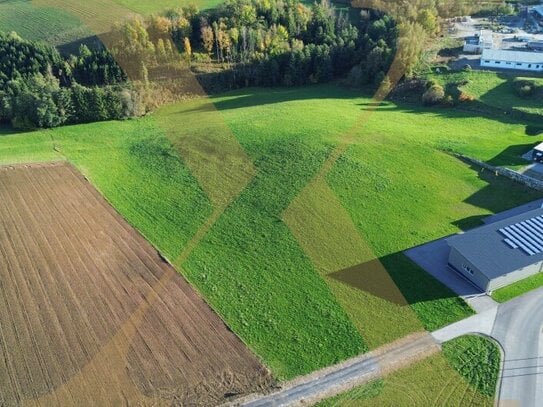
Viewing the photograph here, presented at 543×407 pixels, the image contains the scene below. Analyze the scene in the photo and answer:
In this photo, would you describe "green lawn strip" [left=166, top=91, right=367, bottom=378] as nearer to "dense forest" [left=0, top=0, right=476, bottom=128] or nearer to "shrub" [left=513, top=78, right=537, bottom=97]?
"dense forest" [left=0, top=0, right=476, bottom=128]

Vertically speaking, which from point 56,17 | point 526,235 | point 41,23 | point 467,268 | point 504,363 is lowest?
point 504,363

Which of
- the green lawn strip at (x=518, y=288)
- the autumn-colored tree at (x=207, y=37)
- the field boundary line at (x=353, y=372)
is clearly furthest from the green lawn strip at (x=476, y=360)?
the autumn-colored tree at (x=207, y=37)

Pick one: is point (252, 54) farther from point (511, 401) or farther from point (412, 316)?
point (511, 401)

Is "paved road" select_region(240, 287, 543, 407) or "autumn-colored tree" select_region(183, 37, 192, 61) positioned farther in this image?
"autumn-colored tree" select_region(183, 37, 192, 61)

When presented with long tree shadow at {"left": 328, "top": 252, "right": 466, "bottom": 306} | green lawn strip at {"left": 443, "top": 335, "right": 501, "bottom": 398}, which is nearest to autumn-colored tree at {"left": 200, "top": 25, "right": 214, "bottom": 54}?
long tree shadow at {"left": 328, "top": 252, "right": 466, "bottom": 306}

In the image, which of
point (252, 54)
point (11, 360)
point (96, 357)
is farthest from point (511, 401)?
point (252, 54)

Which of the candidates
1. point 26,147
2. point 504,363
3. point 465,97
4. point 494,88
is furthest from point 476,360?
point 26,147

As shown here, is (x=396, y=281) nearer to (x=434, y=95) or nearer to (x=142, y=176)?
(x=142, y=176)
